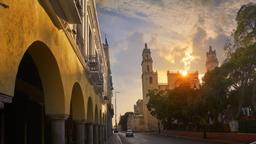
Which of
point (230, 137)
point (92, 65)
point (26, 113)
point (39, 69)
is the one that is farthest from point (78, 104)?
point (230, 137)

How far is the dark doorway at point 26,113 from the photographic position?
13.1 meters

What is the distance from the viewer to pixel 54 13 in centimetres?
842

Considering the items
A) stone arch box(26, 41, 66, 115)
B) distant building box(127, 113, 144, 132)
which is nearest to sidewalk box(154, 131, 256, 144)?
stone arch box(26, 41, 66, 115)

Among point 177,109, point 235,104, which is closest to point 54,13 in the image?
point 235,104

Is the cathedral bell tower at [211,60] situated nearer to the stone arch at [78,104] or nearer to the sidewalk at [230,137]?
the sidewalk at [230,137]

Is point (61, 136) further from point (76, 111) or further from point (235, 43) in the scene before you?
point (235, 43)

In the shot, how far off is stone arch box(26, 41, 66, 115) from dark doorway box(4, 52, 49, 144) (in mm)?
2003

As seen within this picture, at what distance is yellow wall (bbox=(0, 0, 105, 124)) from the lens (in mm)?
5449

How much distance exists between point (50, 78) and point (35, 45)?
1.85 metres

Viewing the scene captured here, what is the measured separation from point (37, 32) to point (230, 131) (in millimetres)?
36826

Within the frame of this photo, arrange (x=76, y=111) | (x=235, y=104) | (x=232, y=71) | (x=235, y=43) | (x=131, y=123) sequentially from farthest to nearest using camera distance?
(x=131, y=123)
(x=235, y=104)
(x=232, y=71)
(x=235, y=43)
(x=76, y=111)

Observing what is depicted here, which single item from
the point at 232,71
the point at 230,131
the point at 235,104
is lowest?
the point at 230,131

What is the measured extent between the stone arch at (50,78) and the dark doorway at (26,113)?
2.00 m

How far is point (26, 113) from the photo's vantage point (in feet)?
49.2
